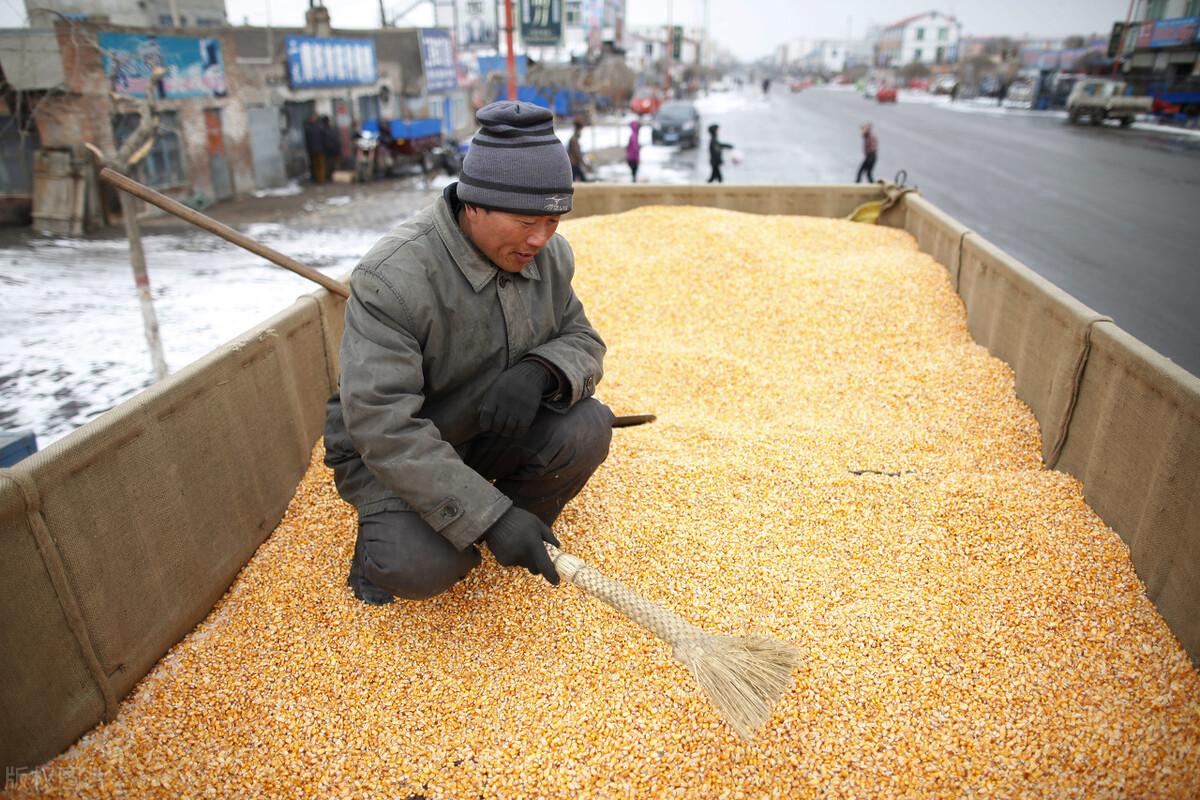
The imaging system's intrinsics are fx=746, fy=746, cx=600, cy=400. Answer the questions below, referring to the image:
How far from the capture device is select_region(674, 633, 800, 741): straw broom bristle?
5.72 ft

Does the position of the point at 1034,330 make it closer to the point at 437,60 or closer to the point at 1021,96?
the point at 437,60

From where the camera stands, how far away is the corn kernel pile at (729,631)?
174 centimetres

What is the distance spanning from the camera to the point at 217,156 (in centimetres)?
1266

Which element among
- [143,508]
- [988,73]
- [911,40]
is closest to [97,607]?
[143,508]

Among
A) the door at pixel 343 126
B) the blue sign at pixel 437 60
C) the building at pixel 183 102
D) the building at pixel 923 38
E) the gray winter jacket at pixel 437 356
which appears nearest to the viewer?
the gray winter jacket at pixel 437 356

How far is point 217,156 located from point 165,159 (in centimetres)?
108

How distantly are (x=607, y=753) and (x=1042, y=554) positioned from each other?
1500 millimetres

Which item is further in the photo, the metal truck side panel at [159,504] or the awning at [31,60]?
the awning at [31,60]

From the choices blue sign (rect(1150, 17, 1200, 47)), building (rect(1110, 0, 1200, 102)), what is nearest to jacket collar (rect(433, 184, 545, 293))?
building (rect(1110, 0, 1200, 102))

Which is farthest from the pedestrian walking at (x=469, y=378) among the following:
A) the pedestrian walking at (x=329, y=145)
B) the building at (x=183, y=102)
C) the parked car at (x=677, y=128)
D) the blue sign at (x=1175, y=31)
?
the blue sign at (x=1175, y=31)

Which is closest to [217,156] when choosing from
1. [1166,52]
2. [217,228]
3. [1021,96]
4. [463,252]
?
[217,228]

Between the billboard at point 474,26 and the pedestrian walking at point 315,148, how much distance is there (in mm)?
12534

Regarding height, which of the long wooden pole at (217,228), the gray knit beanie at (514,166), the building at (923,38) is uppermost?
the building at (923,38)

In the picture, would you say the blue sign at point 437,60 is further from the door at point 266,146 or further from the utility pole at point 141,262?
the utility pole at point 141,262
